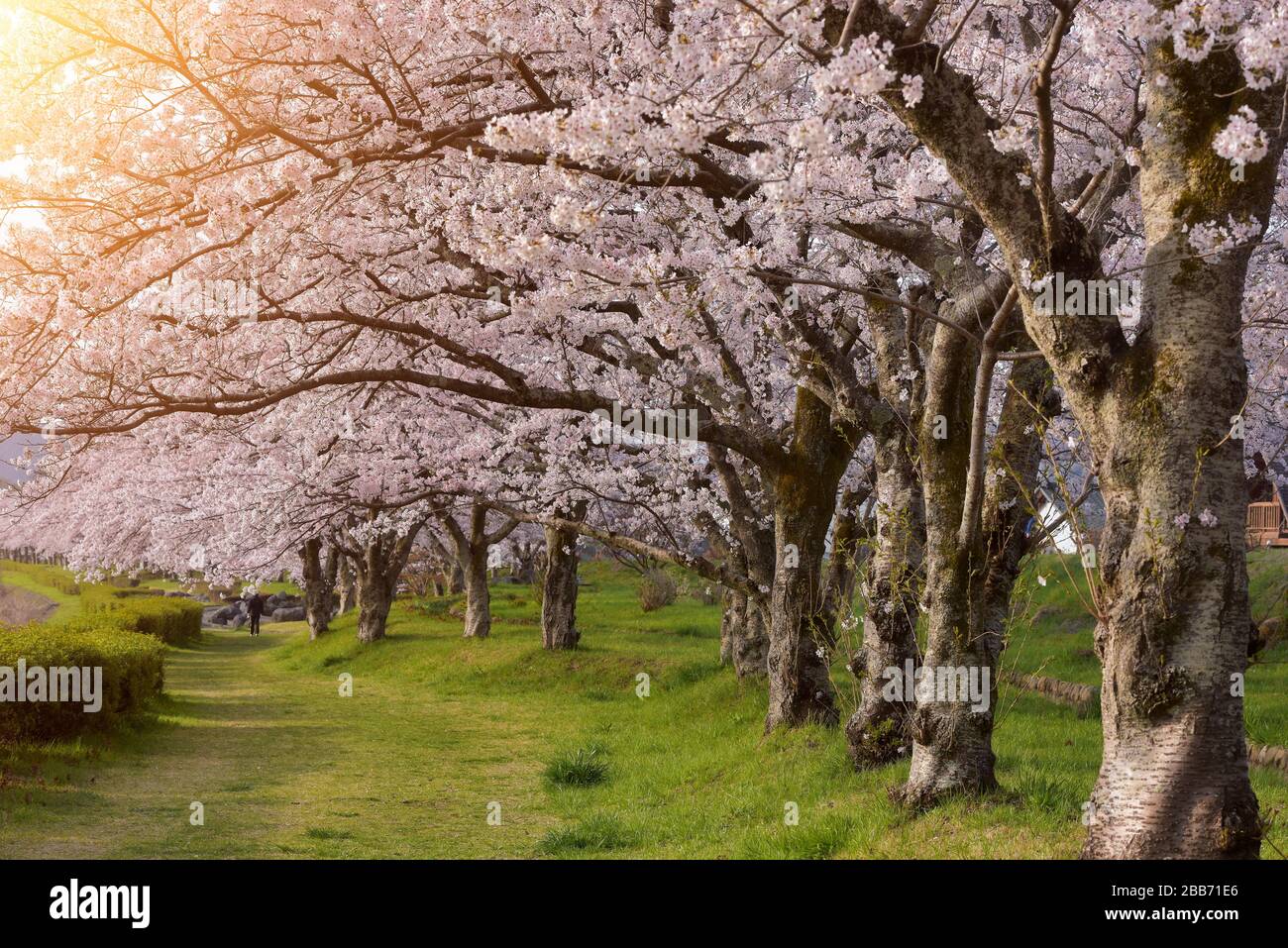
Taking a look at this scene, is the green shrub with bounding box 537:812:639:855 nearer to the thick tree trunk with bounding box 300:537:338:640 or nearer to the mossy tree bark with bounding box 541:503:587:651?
the mossy tree bark with bounding box 541:503:587:651

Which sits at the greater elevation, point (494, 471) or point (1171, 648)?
point (494, 471)

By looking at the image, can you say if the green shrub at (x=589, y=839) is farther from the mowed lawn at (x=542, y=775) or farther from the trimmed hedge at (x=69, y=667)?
the trimmed hedge at (x=69, y=667)

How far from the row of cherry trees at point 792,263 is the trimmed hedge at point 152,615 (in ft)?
33.2

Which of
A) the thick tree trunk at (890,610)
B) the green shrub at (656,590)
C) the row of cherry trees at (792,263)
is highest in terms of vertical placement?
the row of cherry trees at (792,263)

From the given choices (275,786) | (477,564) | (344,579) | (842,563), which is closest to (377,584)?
(477,564)

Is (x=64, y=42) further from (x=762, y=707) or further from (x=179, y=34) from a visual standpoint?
(x=762, y=707)

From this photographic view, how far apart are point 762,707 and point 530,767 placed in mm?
3610

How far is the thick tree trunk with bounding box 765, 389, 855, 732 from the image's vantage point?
13469 millimetres

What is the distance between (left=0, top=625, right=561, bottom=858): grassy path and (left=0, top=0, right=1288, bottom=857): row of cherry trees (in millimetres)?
3888

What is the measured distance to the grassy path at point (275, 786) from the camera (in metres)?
10.4

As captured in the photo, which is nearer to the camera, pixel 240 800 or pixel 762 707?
pixel 240 800

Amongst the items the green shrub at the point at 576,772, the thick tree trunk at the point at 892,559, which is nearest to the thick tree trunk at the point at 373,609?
the green shrub at the point at 576,772
